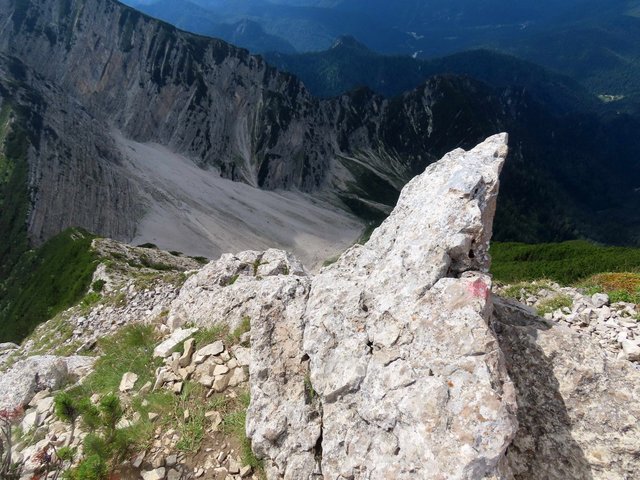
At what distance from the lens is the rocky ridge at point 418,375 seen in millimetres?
7844

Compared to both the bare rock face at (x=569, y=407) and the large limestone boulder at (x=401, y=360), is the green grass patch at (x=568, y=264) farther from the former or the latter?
the large limestone boulder at (x=401, y=360)

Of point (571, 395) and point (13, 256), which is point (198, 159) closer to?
point (13, 256)

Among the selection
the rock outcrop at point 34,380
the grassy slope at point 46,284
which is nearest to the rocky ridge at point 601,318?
the rock outcrop at point 34,380

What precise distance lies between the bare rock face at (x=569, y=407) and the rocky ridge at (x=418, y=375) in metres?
0.02

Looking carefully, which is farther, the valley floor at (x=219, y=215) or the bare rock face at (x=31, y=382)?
the valley floor at (x=219, y=215)

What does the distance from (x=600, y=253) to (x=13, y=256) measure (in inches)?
3737

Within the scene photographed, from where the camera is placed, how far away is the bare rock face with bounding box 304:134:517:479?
7500 millimetres

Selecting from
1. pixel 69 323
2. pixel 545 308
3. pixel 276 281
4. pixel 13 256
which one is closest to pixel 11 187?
pixel 13 256

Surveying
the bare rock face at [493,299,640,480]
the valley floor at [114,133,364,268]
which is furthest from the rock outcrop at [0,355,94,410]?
the valley floor at [114,133,364,268]

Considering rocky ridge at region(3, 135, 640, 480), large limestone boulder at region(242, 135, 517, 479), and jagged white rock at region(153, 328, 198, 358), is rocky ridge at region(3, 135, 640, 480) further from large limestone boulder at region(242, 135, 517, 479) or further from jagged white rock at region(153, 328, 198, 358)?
jagged white rock at region(153, 328, 198, 358)

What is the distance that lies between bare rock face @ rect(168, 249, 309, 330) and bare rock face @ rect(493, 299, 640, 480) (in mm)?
6725

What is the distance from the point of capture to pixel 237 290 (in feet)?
56.1

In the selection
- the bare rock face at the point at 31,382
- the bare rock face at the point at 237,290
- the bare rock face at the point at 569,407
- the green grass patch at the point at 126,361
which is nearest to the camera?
the bare rock face at the point at 569,407

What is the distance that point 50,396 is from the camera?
43.9 ft
